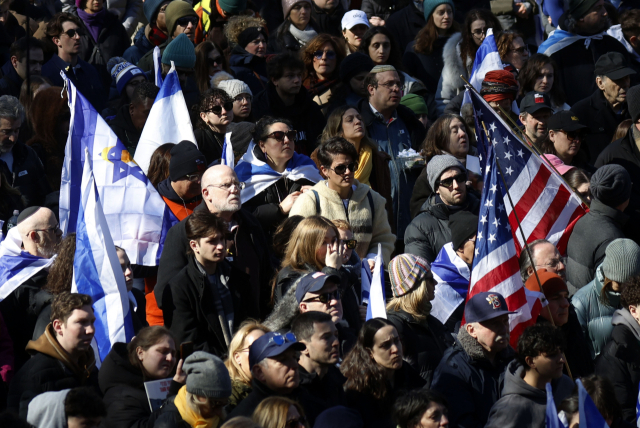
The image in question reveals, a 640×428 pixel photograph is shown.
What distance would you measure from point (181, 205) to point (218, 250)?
1497 millimetres

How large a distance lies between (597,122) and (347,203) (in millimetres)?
3601

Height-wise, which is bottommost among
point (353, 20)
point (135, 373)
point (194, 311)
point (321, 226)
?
point (135, 373)

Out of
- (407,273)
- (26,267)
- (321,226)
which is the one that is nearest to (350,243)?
(321,226)

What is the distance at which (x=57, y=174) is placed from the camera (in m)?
9.41

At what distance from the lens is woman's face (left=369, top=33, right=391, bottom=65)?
36.3 feet

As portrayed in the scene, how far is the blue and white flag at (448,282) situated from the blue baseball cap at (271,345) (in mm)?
1878

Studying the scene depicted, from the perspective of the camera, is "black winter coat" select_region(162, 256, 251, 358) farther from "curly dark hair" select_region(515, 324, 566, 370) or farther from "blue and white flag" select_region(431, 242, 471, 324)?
"curly dark hair" select_region(515, 324, 566, 370)

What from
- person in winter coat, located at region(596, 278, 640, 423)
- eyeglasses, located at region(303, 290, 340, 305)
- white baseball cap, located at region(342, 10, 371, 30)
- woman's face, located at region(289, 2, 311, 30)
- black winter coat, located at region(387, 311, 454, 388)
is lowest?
person in winter coat, located at region(596, 278, 640, 423)

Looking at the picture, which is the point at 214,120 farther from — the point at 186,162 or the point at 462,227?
the point at 462,227

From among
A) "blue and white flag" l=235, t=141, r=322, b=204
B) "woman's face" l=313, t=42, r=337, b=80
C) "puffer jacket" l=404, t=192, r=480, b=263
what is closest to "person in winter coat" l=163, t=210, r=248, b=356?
"blue and white flag" l=235, t=141, r=322, b=204

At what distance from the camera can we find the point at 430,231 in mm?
8086

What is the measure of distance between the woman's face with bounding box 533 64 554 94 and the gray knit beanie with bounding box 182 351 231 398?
6440 mm

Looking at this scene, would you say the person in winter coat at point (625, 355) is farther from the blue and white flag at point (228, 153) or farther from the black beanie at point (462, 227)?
the blue and white flag at point (228, 153)

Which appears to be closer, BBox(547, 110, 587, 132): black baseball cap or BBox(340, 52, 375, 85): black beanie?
BBox(547, 110, 587, 132): black baseball cap
